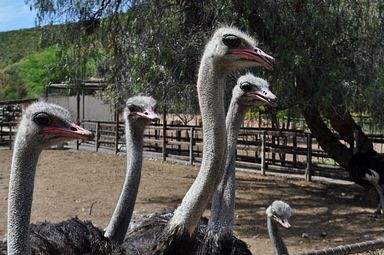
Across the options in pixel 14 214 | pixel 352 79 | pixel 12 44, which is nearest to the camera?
pixel 14 214

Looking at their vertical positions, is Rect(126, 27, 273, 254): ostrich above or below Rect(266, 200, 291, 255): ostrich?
above

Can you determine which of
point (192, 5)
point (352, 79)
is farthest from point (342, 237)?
point (192, 5)

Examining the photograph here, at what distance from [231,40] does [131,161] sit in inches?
55.5

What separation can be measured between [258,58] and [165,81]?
5.04 meters

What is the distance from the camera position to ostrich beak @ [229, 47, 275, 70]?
9.95ft

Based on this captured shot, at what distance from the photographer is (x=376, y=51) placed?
8.26 metres

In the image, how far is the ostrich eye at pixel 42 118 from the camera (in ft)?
8.46

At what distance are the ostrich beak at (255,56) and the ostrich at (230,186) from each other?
1.95 feet

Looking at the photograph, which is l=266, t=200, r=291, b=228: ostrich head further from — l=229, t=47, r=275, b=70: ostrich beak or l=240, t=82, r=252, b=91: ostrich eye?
l=229, t=47, r=275, b=70: ostrich beak

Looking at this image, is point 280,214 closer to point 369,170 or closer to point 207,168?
point 207,168

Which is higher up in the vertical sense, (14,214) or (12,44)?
(12,44)

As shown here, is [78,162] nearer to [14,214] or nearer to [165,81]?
[165,81]

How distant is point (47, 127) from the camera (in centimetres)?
258

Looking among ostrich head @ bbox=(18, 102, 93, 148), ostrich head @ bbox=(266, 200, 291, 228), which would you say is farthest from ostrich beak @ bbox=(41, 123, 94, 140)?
ostrich head @ bbox=(266, 200, 291, 228)
